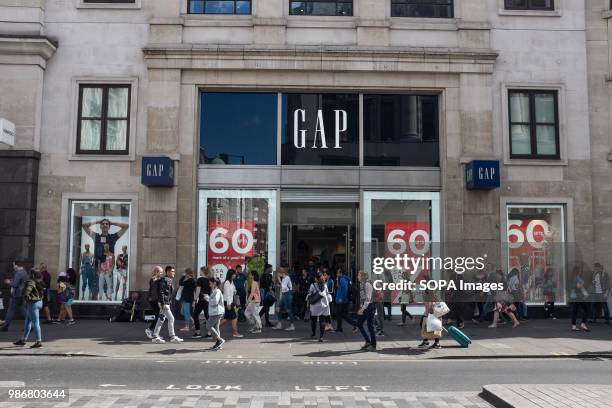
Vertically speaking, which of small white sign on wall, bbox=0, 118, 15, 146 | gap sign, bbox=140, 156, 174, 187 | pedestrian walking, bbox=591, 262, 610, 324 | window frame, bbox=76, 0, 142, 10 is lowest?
pedestrian walking, bbox=591, 262, 610, 324

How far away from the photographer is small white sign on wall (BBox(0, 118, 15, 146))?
1786 cm

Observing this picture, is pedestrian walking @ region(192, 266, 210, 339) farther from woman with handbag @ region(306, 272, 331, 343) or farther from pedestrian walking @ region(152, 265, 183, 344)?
woman with handbag @ region(306, 272, 331, 343)

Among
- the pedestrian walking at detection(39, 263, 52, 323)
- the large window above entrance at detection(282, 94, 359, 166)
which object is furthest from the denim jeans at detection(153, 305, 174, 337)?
the large window above entrance at detection(282, 94, 359, 166)

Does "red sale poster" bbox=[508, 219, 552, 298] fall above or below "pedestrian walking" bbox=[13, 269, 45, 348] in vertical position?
above

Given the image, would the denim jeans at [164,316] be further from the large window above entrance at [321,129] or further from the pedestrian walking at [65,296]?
the large window above entrance at [321,129]

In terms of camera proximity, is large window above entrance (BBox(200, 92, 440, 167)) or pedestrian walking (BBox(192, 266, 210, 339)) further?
large window above entrance (BBox(200, 92, 440, 167))

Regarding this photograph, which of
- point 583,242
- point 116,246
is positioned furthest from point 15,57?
point 583,242

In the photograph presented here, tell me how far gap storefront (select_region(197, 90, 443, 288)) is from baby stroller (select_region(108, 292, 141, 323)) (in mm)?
2472

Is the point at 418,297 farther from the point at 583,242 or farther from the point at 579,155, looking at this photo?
the point at 579,155

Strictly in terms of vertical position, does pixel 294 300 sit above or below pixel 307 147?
below

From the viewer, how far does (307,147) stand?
2011 centimetres

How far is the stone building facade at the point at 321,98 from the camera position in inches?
764

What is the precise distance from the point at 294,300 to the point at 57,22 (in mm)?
12218

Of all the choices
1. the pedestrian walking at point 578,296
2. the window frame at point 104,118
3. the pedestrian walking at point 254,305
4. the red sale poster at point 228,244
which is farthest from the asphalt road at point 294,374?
the window frame at point 104,118
